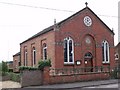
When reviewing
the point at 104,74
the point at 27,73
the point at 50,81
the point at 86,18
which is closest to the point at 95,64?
the point at 104,74

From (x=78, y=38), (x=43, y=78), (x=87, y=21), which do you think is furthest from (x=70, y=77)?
(x=87, y=21)

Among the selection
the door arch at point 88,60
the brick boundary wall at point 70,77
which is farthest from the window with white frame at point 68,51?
the brick boundary wall at point 70,77

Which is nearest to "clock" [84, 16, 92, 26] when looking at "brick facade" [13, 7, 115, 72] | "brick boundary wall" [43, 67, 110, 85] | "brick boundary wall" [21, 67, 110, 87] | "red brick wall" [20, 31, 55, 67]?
"brick facade" [13, 7, 115, 72]

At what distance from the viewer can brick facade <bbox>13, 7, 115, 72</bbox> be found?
32.7 metres

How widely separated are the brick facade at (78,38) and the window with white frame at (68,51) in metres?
0.40

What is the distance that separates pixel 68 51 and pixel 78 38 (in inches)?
94.9

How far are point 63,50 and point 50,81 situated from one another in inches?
267

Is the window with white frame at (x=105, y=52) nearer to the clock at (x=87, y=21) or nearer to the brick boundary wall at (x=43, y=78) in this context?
the clock at (x=87, y=21)

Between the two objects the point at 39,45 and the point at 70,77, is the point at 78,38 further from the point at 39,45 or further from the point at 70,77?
the point at 70,77

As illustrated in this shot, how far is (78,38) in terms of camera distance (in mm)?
34562

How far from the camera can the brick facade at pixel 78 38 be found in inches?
1288

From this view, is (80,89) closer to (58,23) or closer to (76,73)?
(76,73)

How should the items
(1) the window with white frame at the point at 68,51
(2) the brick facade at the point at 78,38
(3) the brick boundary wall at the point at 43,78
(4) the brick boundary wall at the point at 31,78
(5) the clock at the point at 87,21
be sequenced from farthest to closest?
(5) the clock at the point at 87,21 → (1) the window with white frame at the point at 68,51 → (2) the brick facade at the point at 78,38 → (3) the brick boundary wall at the point at 43,78 → (4) the brick boundary wall at the point at 31,78

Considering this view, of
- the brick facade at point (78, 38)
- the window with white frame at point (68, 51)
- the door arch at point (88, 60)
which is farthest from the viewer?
the door arch at point (88, 60)
